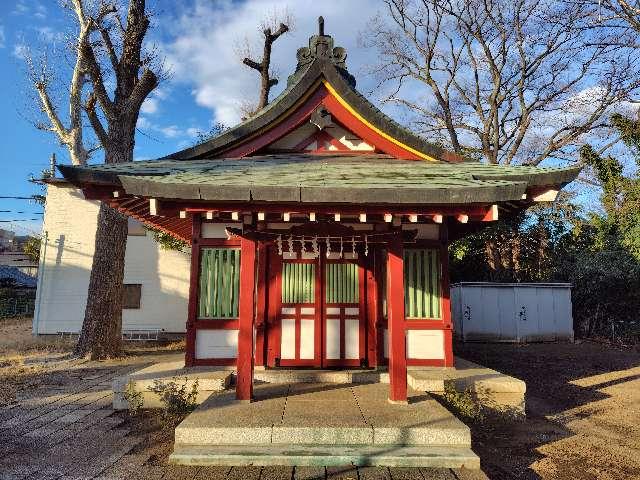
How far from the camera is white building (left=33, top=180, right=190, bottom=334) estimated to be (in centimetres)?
1636

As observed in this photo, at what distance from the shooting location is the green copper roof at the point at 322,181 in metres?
5.09

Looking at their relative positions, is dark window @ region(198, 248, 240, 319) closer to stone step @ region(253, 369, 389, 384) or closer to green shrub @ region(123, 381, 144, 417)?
stone step @ region(253, 369, 389, 384)

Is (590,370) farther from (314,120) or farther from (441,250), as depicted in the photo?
(314,120)

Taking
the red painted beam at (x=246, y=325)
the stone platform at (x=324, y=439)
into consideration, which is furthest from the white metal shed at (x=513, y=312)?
the red painted beam at (x=246, y=325)

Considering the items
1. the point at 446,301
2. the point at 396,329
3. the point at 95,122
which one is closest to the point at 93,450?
the point at 396,329

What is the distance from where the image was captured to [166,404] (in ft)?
20.8

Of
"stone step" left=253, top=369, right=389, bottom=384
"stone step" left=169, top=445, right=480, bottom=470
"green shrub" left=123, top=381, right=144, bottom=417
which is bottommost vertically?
"stone step" left=169, top=445, right=480, bottom=470

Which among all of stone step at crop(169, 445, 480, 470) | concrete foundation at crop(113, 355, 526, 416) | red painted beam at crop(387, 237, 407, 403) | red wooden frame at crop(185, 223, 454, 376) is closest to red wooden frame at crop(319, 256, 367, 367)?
red wooden frame at crop(185, 223, 454, 376)

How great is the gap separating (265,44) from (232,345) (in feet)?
46.8

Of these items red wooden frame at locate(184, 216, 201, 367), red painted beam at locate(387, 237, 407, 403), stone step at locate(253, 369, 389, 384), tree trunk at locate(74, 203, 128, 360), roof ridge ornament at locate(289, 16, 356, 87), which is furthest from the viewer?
tree trunk at locate(74, 203, 128, 360)

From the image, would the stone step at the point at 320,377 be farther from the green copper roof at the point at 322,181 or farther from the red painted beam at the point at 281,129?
the red painted beam at the point at 281,129

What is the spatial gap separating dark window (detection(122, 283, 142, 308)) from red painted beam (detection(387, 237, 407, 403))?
14.0 metres

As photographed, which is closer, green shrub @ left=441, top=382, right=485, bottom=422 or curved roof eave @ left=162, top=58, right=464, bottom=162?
green shrub @ left=441, top=382, right=485, bottom=422

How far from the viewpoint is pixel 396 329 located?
5.82m
